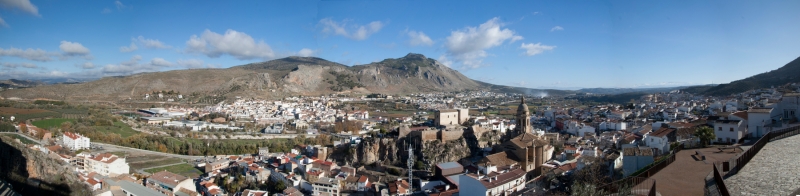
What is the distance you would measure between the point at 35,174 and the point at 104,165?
3.10 metres

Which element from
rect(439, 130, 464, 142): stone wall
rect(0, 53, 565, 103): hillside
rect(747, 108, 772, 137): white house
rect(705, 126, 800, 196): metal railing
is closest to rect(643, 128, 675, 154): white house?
rect(747, 108, 772, 137): white house

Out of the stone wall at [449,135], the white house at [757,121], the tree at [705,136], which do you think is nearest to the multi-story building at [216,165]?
the stone wall at [449,135]

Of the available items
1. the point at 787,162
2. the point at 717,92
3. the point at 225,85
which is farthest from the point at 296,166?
the point at 225,85

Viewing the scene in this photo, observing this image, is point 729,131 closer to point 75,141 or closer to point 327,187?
point 327,187

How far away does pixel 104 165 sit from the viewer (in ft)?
62.2

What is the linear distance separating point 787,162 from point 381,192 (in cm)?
1110

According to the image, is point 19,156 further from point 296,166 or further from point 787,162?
point 787,162

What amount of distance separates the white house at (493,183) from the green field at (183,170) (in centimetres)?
1405

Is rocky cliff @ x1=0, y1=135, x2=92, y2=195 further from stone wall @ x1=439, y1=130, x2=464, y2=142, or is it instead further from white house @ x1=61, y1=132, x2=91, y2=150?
stone wall @ x1=439, y1=130, x2=464, y2=142

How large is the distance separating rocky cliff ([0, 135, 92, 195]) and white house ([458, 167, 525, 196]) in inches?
499

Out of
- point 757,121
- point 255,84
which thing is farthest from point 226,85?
point 757,121

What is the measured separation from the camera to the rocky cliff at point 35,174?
14375mm

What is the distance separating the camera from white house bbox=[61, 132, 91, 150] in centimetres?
2421

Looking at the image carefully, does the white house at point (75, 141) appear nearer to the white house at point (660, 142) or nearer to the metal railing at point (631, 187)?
the metal railing at point (631, 187)
